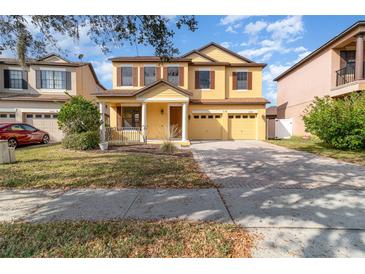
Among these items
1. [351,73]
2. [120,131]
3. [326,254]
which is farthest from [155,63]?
[326,254]

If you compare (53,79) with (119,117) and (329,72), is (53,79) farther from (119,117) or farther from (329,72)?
(329,72)

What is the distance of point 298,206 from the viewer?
4156 mm

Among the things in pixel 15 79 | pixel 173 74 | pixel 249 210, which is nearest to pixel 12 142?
pixel 15 79

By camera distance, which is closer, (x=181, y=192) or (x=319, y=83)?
(x=181, y=192)

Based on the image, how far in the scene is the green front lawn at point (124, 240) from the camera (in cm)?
270

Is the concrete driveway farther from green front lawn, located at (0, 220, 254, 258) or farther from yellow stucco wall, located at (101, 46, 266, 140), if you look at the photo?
yellow stucco wall, located at (101, 46, 266, 140)

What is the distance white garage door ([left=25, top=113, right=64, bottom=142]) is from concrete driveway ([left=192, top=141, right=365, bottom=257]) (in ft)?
51.2

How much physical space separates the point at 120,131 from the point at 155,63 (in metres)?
6.28

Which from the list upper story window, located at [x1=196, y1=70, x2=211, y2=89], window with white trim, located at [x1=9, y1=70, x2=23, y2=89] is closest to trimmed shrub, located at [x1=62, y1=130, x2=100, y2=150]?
upper story window, located at [x1=196, y1=70, x2=211, y2=89]

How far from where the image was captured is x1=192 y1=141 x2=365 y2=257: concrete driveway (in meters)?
2.87

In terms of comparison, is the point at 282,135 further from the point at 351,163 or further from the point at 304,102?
the point at 351,163

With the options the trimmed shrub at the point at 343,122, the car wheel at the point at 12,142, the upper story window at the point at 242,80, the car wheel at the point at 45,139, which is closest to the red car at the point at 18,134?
the car wheel at the point at 12,142

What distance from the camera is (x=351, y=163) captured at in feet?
27.9

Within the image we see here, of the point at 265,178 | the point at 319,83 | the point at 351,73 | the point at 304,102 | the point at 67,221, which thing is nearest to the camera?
the point at 67,221
